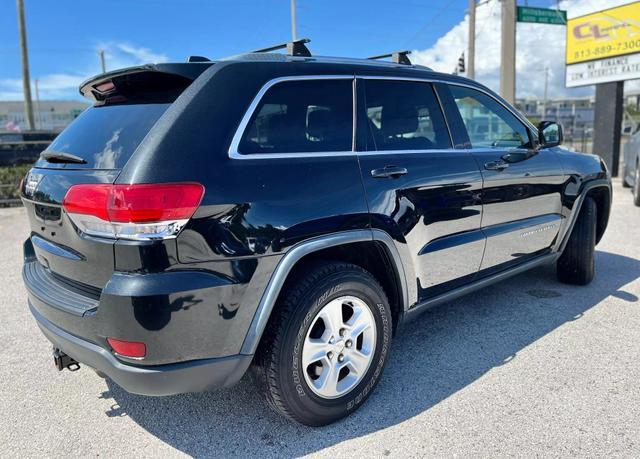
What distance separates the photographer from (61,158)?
2492mm

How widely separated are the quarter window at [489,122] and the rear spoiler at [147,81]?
201 cm

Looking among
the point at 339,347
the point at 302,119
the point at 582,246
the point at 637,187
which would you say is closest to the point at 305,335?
the point at 339,347

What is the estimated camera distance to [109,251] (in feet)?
6.81

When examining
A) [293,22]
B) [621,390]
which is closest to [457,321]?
[621,390]

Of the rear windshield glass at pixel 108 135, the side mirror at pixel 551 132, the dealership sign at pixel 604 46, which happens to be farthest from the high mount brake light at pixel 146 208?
the dealership sign at pixel 604 46

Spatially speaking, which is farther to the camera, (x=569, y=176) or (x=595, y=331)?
(x=569, y=176)

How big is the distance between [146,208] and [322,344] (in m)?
1.10

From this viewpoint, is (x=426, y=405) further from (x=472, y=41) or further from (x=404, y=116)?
(x=472, y=41)

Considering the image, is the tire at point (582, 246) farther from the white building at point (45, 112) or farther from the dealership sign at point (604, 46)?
the white building at point (45, 112)

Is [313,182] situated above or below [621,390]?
above

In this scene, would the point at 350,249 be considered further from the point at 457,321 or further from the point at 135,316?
the point at 457,321

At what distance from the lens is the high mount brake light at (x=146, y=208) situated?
6.60 feet

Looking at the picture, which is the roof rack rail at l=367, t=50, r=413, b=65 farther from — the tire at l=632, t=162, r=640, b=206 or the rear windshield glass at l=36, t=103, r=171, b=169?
the tire at l=632, t=162, r=640, b=206

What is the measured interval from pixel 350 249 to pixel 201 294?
967mm
